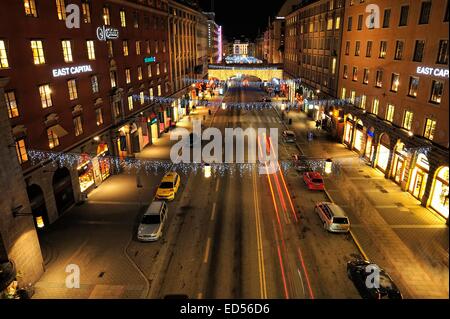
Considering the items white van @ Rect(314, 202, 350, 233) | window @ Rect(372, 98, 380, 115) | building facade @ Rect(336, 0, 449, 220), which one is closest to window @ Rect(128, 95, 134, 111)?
white van @ Rect(314, 202, 350, 233)

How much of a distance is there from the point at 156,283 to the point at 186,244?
4487 millimetres

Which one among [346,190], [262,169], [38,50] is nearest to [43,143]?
[38,50]

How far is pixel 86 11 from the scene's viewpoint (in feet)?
102

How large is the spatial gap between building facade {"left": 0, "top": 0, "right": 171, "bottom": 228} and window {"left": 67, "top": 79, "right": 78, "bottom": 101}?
12 centimetres

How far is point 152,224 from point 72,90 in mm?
14763

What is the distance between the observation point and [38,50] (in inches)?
962

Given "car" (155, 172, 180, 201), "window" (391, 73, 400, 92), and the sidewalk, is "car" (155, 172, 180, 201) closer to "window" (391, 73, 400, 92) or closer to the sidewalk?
the sidewalk

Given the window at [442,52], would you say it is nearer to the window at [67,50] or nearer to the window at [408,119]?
the window at [408,119]

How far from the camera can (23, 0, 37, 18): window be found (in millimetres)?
22916

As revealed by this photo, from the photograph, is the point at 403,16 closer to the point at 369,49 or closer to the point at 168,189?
the point at 369,49

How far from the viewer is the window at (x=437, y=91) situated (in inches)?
1035

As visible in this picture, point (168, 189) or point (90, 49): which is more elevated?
point (90, 49)

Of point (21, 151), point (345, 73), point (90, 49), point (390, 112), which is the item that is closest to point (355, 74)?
point (345, 73)

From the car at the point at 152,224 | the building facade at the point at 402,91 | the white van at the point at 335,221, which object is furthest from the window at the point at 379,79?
the car at the point at 152,224
